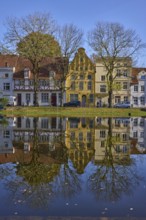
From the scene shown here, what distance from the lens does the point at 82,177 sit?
8.70m

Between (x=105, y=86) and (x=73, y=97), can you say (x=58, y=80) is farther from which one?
(x=105, y=86)

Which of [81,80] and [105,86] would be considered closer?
[81,80]

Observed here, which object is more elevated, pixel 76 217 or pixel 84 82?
pixel 84 82

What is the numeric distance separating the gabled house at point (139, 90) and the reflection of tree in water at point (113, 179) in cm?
6279

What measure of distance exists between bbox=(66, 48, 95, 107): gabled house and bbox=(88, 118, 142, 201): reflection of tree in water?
56.9 m

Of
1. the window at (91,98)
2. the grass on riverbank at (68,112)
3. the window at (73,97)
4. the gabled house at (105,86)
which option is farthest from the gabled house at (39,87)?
the grass on riverbank at (68,112)

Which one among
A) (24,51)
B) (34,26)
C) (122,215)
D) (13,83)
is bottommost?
(122,215)

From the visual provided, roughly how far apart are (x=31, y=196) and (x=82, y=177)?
6.80 feet

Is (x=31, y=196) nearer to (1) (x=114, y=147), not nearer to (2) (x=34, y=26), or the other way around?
(1) (x=114, y=147)

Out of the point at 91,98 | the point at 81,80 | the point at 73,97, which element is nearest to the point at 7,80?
the point at 73,97

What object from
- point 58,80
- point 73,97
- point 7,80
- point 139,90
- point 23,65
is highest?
point 23,65

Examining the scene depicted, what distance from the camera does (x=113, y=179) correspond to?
8453mm

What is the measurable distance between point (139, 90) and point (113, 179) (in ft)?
217

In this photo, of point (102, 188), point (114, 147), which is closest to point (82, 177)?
point (102, 188)
